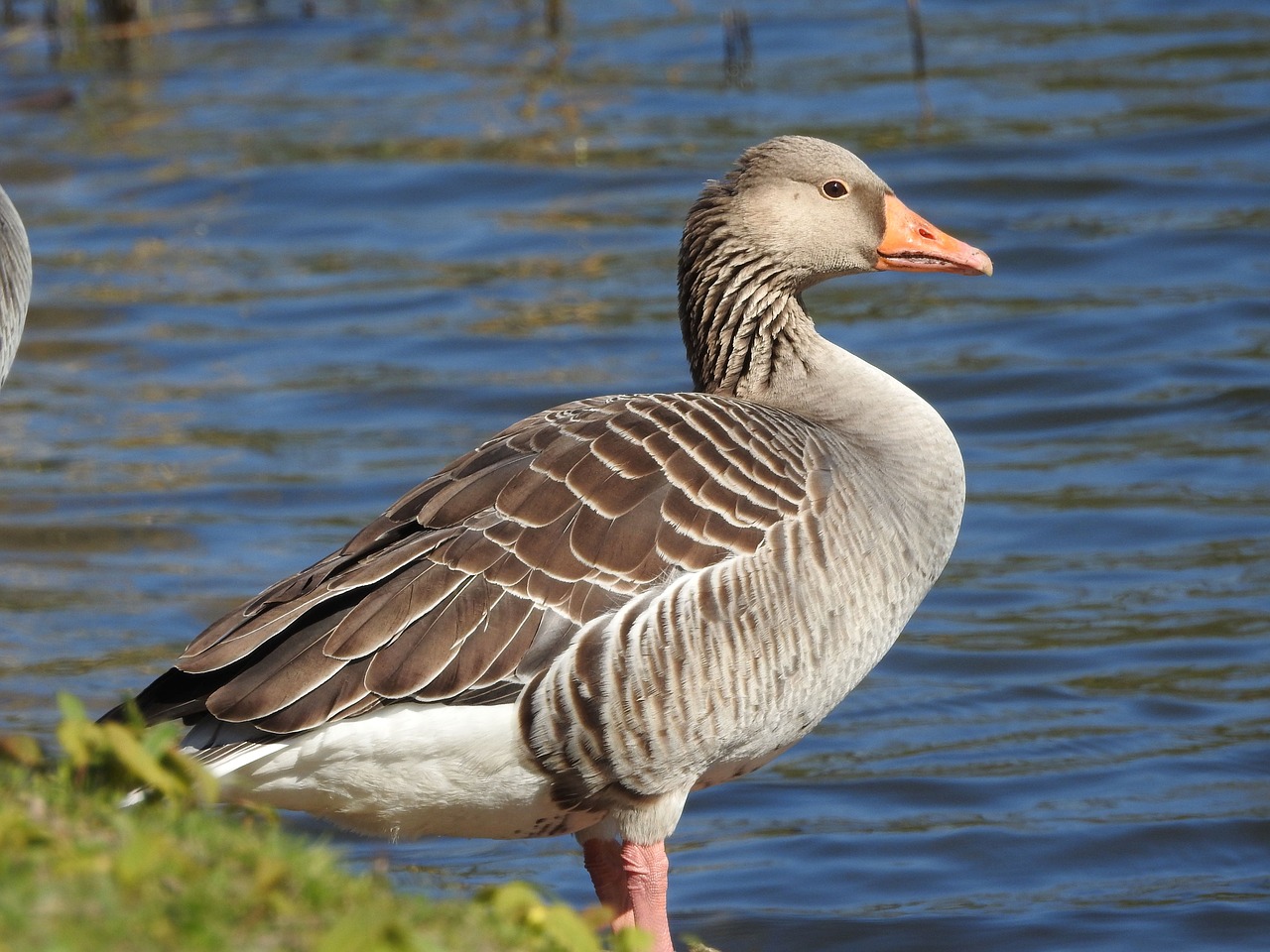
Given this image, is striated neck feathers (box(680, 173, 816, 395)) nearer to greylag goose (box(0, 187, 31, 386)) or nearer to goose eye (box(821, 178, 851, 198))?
goose eye (box(821, 178, 851, 198))

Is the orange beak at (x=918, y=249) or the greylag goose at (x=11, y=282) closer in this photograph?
the orange beak at (x=918, y=249)

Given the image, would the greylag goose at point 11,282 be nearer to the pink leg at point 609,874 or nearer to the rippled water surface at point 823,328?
the rippled water surface at point 823,328

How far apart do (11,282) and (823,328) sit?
20.5 ft

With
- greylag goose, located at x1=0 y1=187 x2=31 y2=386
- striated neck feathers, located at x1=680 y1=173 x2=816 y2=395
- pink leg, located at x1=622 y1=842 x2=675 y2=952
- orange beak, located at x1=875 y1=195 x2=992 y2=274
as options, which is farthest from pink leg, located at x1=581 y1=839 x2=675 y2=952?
greylag goose, located at x1=0 y1=187 x2=31 y2=386

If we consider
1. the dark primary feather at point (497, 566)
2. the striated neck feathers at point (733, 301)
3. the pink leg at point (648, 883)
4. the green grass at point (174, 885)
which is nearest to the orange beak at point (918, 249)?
the striated neck feathers at point (733, 301)

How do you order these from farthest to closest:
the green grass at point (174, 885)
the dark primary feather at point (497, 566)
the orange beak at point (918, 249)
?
the orange beak at point (918, 249)
the dark primary feather at point (497, 566)
the green grass at point (174, 885)

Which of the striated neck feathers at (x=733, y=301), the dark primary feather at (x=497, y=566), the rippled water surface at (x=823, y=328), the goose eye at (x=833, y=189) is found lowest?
the rippled water surface at (x=823, y=328)

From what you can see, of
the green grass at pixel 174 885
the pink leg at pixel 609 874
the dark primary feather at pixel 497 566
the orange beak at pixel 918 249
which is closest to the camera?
the green grass at pixel 174 885

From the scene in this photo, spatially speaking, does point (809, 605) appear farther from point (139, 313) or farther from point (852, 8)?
point (852, 8)

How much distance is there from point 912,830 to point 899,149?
8738mm

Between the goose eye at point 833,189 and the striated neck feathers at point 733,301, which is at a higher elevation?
the goose eye at point 833,189

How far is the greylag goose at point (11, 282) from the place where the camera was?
7.99m

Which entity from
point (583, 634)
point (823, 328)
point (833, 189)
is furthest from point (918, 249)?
point (823, 328)

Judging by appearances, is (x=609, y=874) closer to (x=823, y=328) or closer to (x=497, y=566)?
(x=497, y=566)
